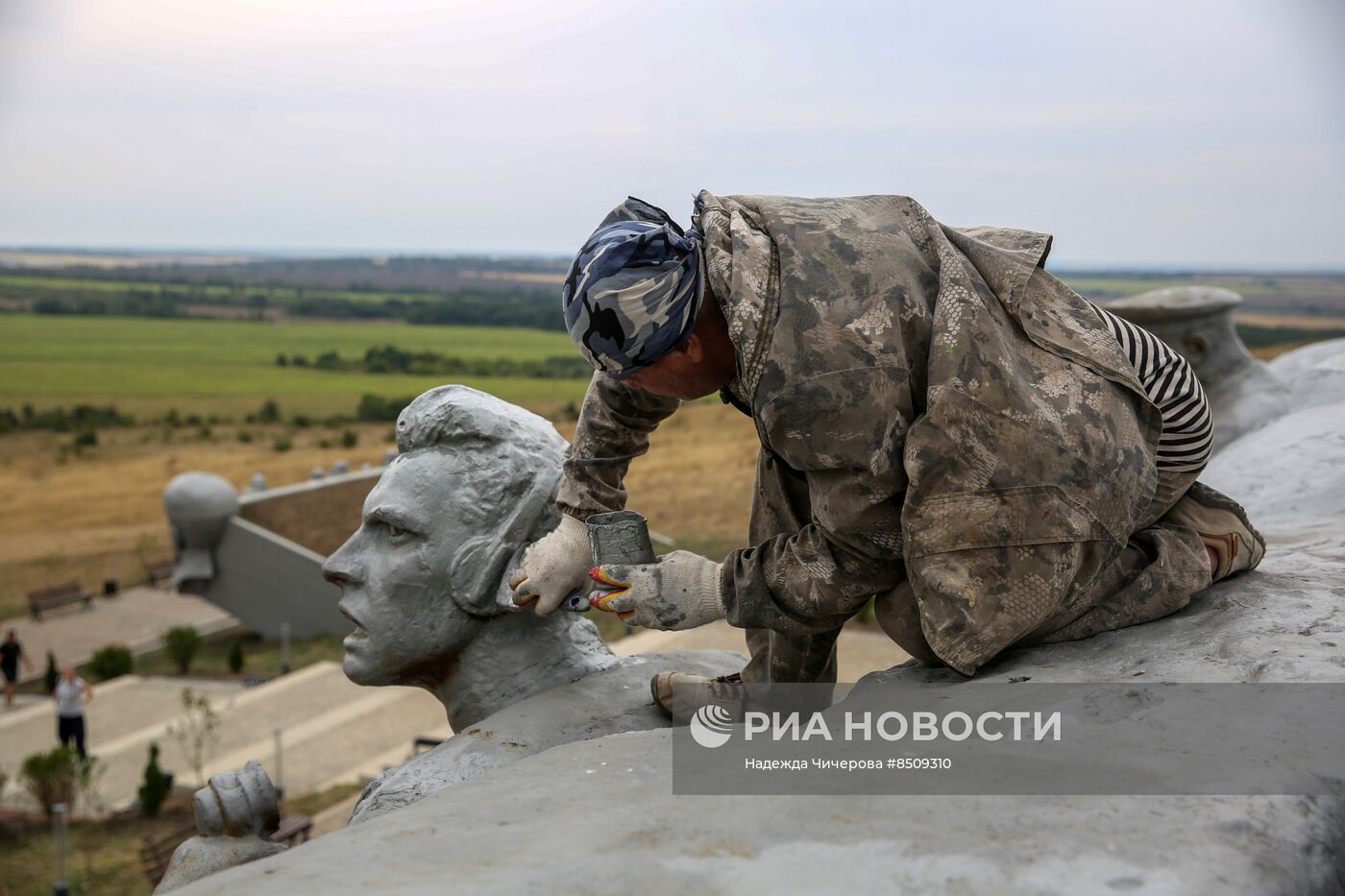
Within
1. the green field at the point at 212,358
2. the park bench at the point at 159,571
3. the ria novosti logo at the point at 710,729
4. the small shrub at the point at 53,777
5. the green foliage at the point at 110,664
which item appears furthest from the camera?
the green field at the point at 212,358

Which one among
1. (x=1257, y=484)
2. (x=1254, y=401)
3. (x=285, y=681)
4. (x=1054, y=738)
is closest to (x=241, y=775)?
(x=1054, y=738)

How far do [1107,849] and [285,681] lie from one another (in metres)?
13.4

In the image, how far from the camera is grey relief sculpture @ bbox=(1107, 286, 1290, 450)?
291 inches

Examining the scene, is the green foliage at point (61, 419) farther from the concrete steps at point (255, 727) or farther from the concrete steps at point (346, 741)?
the concrete steps at point (346, 741)

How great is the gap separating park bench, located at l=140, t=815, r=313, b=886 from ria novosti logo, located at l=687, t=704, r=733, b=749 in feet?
18.6

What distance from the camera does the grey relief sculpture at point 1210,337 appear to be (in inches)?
291

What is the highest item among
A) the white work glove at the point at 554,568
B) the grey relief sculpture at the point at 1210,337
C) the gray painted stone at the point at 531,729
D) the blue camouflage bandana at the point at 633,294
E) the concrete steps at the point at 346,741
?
the blue camouflage bandana at the point at 633,294

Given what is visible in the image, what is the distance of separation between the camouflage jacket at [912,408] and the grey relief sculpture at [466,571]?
0.73 metres

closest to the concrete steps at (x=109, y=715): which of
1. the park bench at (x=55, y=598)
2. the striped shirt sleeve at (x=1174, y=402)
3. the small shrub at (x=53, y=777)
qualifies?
the small shrub at (x=53, y=777)

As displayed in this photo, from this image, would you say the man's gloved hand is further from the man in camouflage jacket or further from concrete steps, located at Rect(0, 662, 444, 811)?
concrete steps, located at Rect(0, 662, 444, 811)

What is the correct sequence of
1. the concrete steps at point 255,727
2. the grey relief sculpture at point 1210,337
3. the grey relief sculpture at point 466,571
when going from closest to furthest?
1. the grey relief sculpture at point 466,571
2. the grey relief sculpture at point 1210,337
3. the concrete steps at point 255,727

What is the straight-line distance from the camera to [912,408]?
8.46 feet

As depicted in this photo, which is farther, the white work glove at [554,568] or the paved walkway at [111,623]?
the paved walkway at [111,623]

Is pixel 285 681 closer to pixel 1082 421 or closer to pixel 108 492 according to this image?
pixel 1082 421
